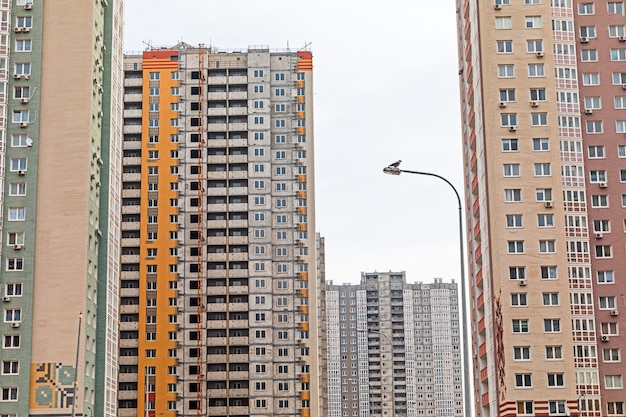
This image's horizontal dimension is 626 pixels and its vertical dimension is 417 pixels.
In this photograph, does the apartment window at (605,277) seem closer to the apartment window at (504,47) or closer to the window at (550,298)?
the window at (550,298)

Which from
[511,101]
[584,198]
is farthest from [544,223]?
[511,101]

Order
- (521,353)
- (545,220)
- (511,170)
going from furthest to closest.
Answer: (511,170) < (545,220) < (521,353)

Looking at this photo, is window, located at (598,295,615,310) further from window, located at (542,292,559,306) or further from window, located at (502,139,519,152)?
window, located at (502,139,519,152)

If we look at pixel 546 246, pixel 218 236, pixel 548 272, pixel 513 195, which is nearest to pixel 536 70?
pixel 513 195

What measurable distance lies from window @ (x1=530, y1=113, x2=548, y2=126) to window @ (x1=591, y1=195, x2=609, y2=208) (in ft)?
25.9

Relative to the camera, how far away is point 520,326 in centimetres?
8219

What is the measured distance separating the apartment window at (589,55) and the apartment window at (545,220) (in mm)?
15732

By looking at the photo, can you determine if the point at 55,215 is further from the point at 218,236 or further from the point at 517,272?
the point at 218,236

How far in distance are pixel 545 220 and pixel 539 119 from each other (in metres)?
9.20

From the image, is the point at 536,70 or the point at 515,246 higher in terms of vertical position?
the point at 536,70

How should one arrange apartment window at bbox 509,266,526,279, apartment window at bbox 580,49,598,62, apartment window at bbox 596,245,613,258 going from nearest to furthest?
apartment window at bbox 509,266,526,279 < apartment window at bbox 596,245,613,258 < apartment window at bbox 580,49,598,62

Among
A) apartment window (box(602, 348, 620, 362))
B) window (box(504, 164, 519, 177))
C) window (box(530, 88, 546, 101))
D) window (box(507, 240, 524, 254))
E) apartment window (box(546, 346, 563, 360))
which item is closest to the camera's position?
apartment window (box(546, 346, 563, 360))

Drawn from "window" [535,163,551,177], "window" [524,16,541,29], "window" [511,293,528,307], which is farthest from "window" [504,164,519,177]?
"window" [524,16,541,29]

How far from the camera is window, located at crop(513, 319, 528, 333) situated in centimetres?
8206
